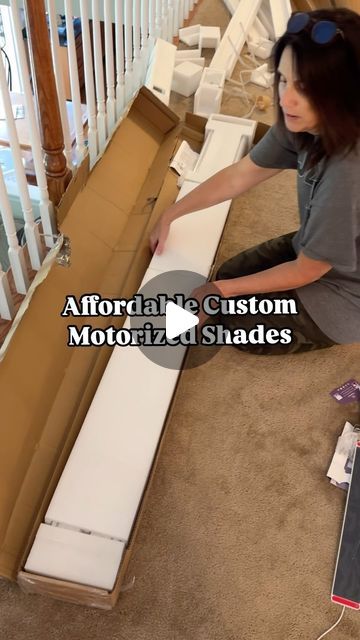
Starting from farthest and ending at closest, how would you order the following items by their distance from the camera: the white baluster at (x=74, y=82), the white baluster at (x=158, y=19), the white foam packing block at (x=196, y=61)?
the white foam packing block at (x=196, y=61) < the white baluster at (x=158, y=19) < the white baluster at (x=74, y=82)

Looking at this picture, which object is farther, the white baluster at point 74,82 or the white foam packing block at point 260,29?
the white foam packing block at point 260,29

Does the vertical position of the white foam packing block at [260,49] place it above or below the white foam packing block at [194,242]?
above

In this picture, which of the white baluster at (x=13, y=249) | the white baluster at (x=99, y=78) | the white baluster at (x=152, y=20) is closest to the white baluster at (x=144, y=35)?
the white baluster at (x=152, y=20)

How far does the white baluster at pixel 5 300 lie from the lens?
3.95ft

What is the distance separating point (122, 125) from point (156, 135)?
16 centimetres

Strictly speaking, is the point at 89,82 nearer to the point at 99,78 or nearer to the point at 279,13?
the point at 99,78

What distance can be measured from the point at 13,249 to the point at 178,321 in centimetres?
44

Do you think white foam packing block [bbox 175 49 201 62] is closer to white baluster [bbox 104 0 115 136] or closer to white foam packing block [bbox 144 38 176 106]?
white foam packing block [bbox 144 38 176 106]

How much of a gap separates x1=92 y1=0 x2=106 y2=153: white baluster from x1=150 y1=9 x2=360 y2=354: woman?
16.9 inches

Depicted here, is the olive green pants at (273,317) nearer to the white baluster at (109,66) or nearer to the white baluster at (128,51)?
the white baluster at (109,66)

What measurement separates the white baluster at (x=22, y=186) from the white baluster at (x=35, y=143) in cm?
2

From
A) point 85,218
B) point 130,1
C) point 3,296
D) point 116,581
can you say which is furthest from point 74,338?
point 130,1

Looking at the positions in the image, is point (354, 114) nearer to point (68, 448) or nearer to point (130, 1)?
point (68, 448)

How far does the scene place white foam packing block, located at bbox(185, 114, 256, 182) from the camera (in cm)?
180
